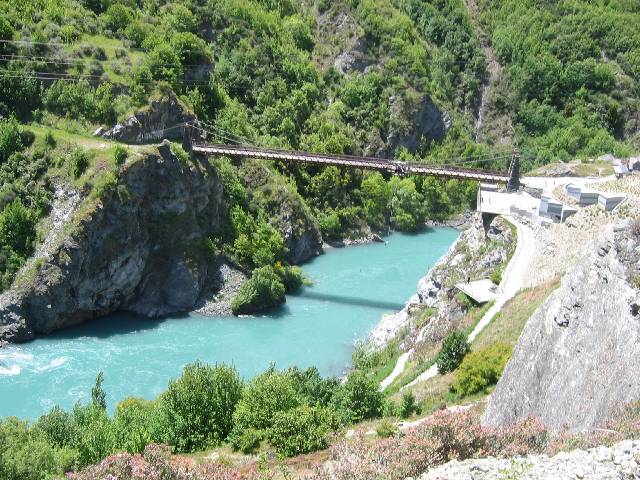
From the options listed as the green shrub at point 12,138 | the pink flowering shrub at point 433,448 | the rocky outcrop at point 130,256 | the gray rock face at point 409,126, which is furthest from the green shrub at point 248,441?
the gray rock face at point 409,126

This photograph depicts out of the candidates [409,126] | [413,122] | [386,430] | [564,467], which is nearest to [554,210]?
[386,430]

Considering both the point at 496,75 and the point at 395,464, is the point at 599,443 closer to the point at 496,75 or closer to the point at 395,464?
the point at 395,464

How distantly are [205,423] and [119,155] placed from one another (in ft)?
77.5

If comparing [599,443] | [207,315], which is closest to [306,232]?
[207,315]

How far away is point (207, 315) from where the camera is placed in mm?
43062

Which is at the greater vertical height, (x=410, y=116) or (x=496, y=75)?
(x=496, y=75)

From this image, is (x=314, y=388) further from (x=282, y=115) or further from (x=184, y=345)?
(x=282, y=115)

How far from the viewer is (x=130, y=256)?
140ft

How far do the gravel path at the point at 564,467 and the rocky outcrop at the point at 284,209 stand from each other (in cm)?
4067

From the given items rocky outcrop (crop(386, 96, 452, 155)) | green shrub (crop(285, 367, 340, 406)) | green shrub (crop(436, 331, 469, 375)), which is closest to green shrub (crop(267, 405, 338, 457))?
green shrub (crop(285, 367, 340, 406))

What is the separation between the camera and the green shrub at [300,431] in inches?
760

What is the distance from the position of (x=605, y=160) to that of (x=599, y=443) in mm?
53396

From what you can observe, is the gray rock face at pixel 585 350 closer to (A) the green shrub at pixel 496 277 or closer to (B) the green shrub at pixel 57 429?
(B) the green shrub at pixel 57 429

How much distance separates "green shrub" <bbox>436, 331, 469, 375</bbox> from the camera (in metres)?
25.9
